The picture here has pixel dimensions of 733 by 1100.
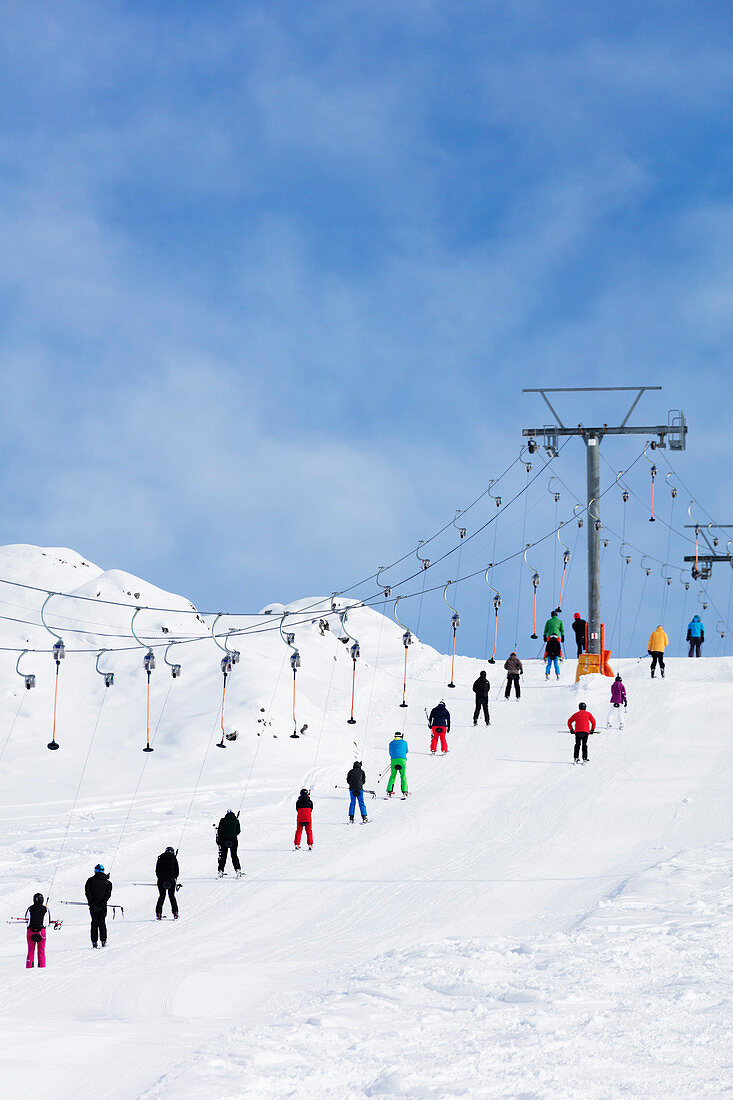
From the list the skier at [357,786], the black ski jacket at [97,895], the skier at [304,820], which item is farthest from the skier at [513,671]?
the black ski jacket at [97,895]

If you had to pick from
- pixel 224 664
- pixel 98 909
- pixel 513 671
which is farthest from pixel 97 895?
pixel 513 671

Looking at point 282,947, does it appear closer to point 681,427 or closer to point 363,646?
point 681,427

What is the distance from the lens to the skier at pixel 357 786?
22.2 meters

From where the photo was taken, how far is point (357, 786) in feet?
73.3

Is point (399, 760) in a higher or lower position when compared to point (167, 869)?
higher

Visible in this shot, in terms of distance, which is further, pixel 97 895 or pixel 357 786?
pixel 357 786

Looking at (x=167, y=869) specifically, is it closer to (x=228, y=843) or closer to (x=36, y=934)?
(x=228, y=843)

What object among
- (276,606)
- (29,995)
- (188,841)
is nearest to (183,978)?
(29,995)

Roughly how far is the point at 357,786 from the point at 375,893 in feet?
16.3

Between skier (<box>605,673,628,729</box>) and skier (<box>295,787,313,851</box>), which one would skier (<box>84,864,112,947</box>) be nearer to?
skier (<box>295,787,313,851</box>)

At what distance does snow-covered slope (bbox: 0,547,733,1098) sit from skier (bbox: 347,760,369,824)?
1.45ft

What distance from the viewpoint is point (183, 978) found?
43.1ft

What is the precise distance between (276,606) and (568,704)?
2836 cm

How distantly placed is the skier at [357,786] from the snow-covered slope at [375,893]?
0.44 metres
